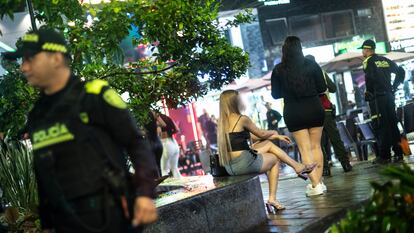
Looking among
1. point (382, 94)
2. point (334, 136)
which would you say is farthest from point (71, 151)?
point (382, 94)

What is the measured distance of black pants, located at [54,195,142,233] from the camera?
8.48ft

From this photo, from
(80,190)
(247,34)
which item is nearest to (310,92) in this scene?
(80,190)

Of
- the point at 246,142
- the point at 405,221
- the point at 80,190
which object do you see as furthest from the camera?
the point at 246,142

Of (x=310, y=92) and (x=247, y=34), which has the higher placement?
(x=247, y=34)

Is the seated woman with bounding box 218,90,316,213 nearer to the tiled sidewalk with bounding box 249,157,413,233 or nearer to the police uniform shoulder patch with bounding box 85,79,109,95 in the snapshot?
the tiled sidewalk with bounding box 249,157,413,233

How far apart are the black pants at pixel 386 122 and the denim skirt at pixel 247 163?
3.80 meters

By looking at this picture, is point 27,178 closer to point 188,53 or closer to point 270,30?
point 188,53

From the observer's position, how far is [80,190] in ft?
8.56

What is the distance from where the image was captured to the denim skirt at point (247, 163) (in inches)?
253

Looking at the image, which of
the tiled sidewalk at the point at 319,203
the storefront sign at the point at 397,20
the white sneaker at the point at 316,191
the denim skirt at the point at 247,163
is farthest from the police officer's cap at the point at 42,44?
the storefront sign at the point at 397,20

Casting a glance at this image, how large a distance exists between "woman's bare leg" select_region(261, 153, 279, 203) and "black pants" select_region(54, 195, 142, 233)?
13.1 feet

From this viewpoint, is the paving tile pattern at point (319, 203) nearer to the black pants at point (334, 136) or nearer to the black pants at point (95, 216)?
the black pants at point (334, 136)

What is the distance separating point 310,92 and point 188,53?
1938 mm

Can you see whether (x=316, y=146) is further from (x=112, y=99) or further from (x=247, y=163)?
(x=112, y=99)
